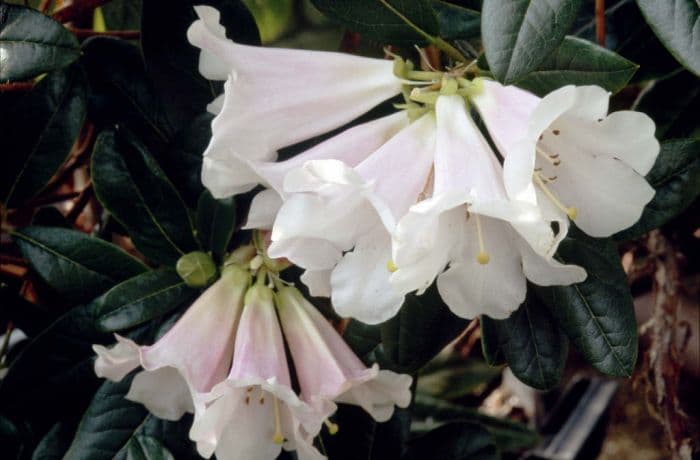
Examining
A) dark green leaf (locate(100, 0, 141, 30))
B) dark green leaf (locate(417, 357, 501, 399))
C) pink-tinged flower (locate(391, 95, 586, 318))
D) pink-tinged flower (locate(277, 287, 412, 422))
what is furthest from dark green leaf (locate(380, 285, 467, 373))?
dark green leaf (locate(417, 357, 501, 399))

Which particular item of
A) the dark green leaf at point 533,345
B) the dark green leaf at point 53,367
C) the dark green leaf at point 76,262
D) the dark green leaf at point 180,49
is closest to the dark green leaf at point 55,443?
the dark green leaf at point 53,367

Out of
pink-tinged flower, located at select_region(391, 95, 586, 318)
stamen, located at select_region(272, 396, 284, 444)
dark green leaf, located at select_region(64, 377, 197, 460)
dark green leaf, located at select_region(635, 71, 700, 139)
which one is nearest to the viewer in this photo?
pink-tinged flower, located at select_region(391, 95, 586, 318)

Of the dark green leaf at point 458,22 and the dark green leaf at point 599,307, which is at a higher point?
the dark green leaf at point 458,22

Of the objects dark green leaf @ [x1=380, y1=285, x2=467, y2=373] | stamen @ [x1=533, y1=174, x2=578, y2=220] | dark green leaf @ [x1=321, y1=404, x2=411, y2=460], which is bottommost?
dark green leaf @ [x1=321, y1=404, x2=411, y2=460]

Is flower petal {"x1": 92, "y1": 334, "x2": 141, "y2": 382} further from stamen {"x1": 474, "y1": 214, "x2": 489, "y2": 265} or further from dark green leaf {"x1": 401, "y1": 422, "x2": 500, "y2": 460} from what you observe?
dark green leaf {"x1": 401, "y1": 422, "x2": 500, "y2": 460}

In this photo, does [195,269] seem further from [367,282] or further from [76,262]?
[367,282]

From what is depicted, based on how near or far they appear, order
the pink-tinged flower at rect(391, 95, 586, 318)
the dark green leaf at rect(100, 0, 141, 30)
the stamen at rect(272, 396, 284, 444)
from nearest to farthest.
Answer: the pink-tinged flower at rect(391, 95, 586, 318) → the stamen at rect(272, 396, 284, 444) → the dark green leaf at rect(100, 0, 141, 30)

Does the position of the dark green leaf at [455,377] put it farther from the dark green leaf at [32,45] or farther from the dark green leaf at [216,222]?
the dark green leaf at [32,45]
